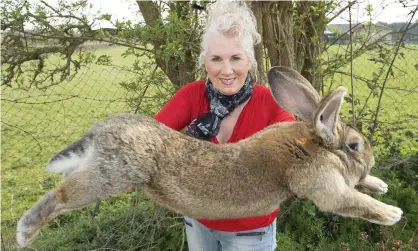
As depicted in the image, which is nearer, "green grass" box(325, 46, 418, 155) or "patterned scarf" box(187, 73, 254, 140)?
"patterned scarf" box(187, 73, 254, 140)

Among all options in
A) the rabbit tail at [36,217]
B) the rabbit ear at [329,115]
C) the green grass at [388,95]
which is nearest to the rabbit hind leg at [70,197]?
the rabbit tail at [36,217]

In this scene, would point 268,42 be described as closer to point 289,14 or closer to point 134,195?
point 289,14

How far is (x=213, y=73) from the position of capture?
251 centimetres

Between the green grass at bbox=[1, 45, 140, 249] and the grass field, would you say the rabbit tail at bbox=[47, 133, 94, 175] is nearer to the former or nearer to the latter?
the green grass at bbox=[1, 45, 140, 249]

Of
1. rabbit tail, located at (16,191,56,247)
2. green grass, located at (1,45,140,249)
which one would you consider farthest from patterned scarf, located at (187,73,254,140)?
green grass, located at (1,45,140,249)

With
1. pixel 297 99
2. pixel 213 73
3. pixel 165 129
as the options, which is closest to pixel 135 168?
pixel 165 129

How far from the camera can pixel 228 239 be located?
8.55 ft

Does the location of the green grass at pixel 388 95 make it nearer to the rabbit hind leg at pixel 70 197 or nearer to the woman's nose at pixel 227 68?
the woman's nose at pixel 227 68

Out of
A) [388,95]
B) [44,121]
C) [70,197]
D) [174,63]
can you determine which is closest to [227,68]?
[70,197]

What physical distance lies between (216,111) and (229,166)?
0.44 meters

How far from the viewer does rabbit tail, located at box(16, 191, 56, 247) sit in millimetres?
1977

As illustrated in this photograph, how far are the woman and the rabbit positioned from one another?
0.15 meters

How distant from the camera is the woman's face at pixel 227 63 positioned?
2.47m

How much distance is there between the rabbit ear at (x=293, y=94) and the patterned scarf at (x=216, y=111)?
0.55 feet
